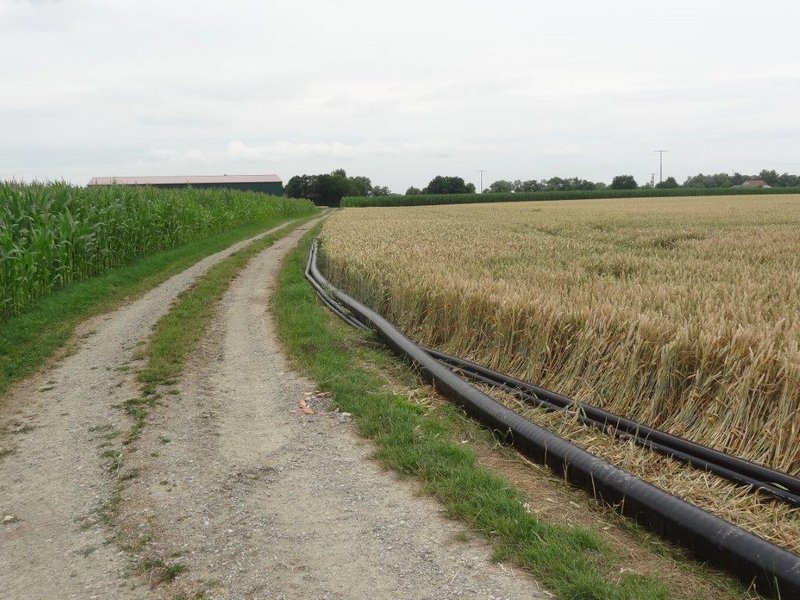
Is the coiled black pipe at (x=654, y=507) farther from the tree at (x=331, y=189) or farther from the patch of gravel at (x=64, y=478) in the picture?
the tree at (x=331, y=189)

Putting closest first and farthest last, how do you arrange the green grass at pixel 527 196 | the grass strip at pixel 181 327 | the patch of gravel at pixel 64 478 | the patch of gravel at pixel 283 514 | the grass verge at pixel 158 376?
the patch of gravel at pixel 283 514
the patch of gravel at pixel 64 478
the grass verge at pixel 158 376
the grass strip at pixel 181 327
the green grass at pixel 527 196

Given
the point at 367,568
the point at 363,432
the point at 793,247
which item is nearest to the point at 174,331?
Result: the point at 363,432

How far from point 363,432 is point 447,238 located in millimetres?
10831

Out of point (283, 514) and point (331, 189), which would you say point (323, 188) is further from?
point (283, 514)

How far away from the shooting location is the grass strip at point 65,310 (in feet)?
25.6

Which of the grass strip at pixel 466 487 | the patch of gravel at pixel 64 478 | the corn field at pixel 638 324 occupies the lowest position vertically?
the patch of gravel at pixel 64 478

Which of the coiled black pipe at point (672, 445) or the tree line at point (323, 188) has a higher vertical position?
the tree line at point (323, 188)

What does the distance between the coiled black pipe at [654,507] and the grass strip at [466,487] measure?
1.05ft

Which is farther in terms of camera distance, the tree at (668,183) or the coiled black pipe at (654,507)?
the tree at (668,183)

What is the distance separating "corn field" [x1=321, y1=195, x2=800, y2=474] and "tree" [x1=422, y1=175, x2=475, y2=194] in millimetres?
92141

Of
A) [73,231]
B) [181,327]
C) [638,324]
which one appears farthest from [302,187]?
[638,324]

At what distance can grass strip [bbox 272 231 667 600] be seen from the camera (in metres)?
3.03

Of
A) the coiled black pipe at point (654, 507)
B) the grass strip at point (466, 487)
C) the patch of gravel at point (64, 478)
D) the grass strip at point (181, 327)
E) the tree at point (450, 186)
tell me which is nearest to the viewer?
the coiled black pipe at point (654, 507)

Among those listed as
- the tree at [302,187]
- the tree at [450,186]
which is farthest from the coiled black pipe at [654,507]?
the tree at [302,187]
